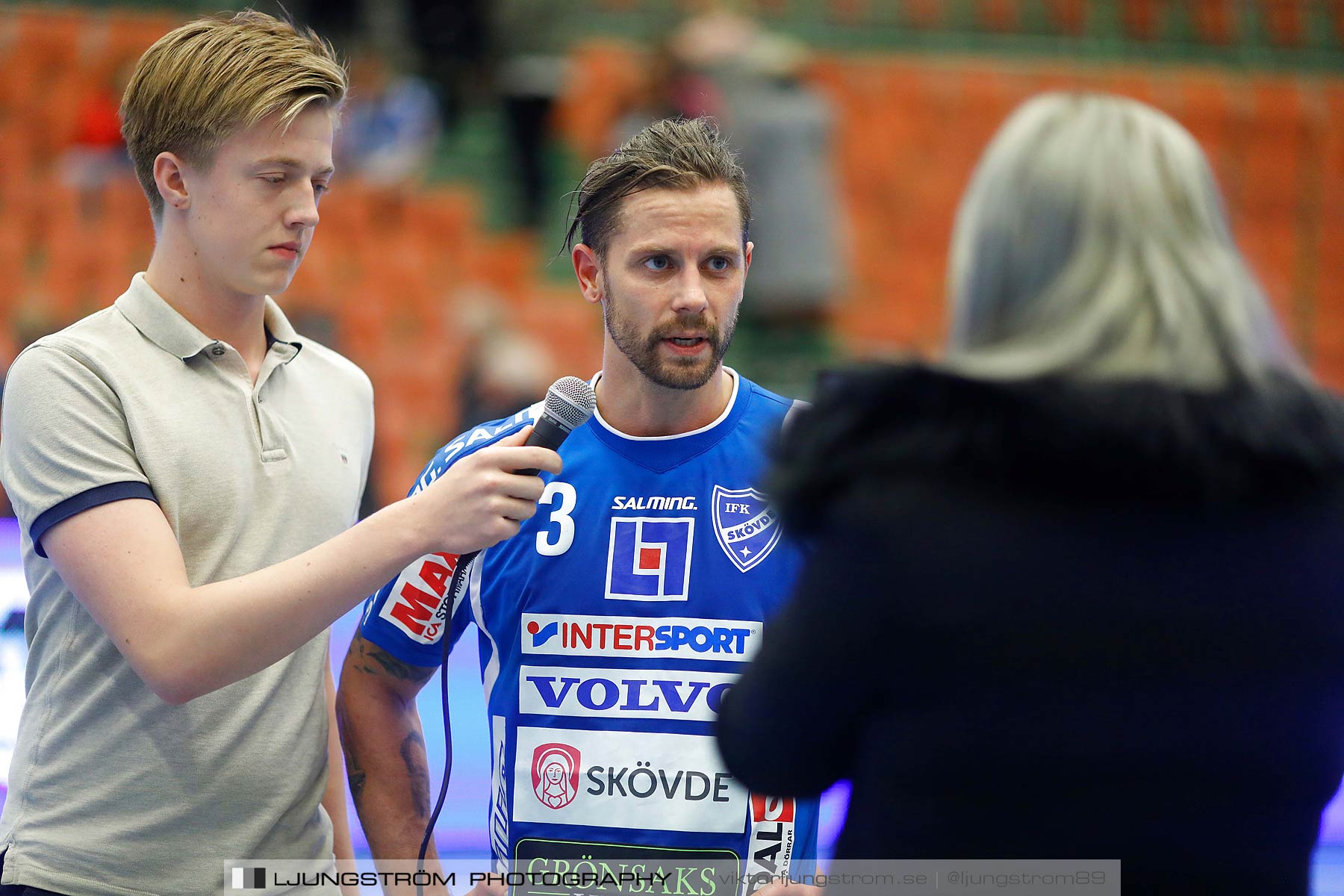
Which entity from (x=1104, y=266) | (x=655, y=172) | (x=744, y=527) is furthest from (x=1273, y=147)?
(x=1104, y=266)

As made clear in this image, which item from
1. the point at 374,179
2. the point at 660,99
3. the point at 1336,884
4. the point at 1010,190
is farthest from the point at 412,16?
the point at 1010,190

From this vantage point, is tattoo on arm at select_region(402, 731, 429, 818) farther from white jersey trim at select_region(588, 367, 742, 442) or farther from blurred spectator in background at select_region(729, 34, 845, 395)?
blurred spectator in background at select_region(729, 34, 845, 395)

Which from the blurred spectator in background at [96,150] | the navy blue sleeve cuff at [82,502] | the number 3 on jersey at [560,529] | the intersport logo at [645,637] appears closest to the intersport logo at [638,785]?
the intersport logo at [645,637]

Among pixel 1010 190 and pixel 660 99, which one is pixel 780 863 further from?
pixel 660 99

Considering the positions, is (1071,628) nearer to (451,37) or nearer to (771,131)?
(771,131)

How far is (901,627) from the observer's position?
3.46ft

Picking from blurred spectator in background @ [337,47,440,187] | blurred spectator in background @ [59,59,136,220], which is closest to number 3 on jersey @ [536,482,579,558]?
blurred spectator in background @ [59,59,136,220]

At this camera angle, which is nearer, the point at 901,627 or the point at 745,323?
the point at 901,627

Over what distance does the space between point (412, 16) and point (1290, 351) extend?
722cm

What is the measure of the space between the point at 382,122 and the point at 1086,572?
6999mm

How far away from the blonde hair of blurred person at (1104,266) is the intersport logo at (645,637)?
0.82 metres

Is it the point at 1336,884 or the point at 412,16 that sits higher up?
the point at 412,16

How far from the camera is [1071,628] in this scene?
1056mm

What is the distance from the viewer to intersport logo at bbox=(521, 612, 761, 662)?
1.85m
